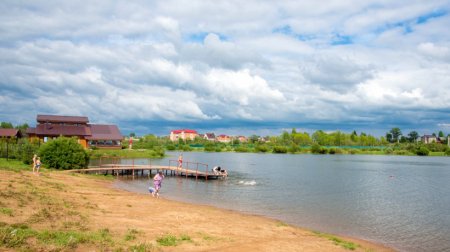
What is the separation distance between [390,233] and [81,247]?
18407 mm

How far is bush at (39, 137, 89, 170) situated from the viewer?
46.0 m

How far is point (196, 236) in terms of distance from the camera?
58.0ft

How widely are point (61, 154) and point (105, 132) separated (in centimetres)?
5154

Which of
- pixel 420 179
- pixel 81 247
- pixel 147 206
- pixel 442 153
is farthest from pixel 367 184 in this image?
pixel 442 153

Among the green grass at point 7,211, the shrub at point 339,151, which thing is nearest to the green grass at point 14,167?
the green grass at point 7,211

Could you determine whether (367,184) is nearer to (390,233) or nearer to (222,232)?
(390,233)

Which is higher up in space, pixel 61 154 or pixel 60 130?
pixel 60 130

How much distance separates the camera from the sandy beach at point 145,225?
1565cm

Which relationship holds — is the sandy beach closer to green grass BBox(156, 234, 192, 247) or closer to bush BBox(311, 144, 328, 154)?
green grass BBox(156, 234, 192, 247)

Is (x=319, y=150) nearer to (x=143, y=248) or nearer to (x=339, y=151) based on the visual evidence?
(x=339, y=151)

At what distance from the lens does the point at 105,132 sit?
9694 centimetres

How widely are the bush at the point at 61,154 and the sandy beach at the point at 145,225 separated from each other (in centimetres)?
2032

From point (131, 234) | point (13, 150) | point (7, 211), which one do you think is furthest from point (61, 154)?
point (131, 234)

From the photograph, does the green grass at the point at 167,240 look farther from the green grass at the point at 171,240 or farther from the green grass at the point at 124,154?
the green grass at the point at 124,154
